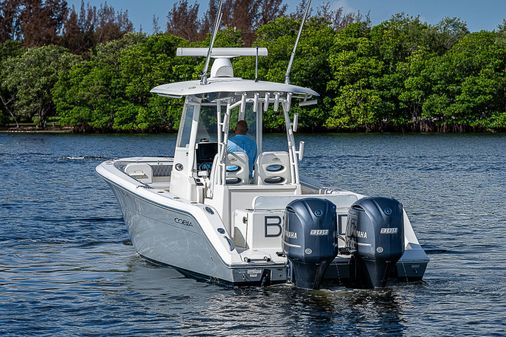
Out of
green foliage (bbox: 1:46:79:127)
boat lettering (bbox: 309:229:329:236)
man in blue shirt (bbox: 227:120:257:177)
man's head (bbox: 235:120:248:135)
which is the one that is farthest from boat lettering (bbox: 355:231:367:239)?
green foliage (bbox: 1:46:79:127)

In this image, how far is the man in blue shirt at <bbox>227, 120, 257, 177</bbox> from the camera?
15445 millimetres

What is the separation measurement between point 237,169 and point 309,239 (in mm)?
2729

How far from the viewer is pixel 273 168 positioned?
15539 mm

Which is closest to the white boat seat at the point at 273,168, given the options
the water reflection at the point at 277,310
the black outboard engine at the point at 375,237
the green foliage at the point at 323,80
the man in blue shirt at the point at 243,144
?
the man in blue shirt at the point at 243,144

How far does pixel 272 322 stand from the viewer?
12.8m

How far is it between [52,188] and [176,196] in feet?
65.6

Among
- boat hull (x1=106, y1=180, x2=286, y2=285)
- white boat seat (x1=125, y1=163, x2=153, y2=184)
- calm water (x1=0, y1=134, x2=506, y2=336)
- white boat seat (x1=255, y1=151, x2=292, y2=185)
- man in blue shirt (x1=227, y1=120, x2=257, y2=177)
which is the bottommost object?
calm water (x1=0, y1=134, x2=506, y2=336)

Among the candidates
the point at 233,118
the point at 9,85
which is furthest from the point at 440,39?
the point at 233,118

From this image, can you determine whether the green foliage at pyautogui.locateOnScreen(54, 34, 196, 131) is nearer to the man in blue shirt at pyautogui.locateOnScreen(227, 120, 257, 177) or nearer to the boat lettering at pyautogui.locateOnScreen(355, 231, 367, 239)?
the man in blue shirt at pyautogui.locateOnScreen(227, 120, 257, 177)

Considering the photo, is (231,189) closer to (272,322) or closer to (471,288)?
(272,322)

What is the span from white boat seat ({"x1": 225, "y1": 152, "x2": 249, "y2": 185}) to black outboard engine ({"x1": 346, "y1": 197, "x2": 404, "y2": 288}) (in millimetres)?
2314

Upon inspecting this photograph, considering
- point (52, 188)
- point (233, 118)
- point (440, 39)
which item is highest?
point (440, 39)

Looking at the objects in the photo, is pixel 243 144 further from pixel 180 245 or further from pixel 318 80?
pixel 318 80

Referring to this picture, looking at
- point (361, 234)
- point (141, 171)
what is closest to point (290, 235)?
point (361, 234)
